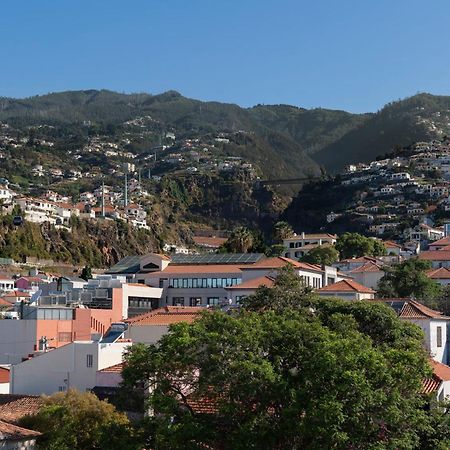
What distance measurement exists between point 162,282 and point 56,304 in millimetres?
20921

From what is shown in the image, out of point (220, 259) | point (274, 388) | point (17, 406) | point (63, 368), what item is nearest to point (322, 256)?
point (220, 259)

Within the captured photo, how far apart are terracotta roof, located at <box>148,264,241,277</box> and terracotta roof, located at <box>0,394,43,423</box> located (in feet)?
139

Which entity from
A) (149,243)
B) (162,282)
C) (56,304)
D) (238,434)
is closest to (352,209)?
(149,243)

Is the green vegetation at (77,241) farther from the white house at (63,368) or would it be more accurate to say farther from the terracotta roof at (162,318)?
the white house at (63,368)

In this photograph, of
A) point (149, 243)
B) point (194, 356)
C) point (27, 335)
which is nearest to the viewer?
point (194, 356)

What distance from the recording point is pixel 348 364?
22.7 metres

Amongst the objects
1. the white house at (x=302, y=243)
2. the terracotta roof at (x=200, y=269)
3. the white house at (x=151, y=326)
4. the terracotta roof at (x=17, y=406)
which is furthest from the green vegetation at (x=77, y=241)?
the terracotta roof at (x=17, y=406)

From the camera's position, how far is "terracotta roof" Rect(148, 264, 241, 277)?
2886 inches

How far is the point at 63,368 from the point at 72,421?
974 cm

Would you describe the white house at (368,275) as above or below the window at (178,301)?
above

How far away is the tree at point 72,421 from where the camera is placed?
A: 24.5 m

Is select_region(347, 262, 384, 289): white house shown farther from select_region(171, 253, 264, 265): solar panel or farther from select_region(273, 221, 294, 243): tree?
select_region(273, 221, 294, 243): tree

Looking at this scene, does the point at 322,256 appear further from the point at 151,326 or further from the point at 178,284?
the point at 151,326

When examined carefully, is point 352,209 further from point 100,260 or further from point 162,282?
point 162,282
